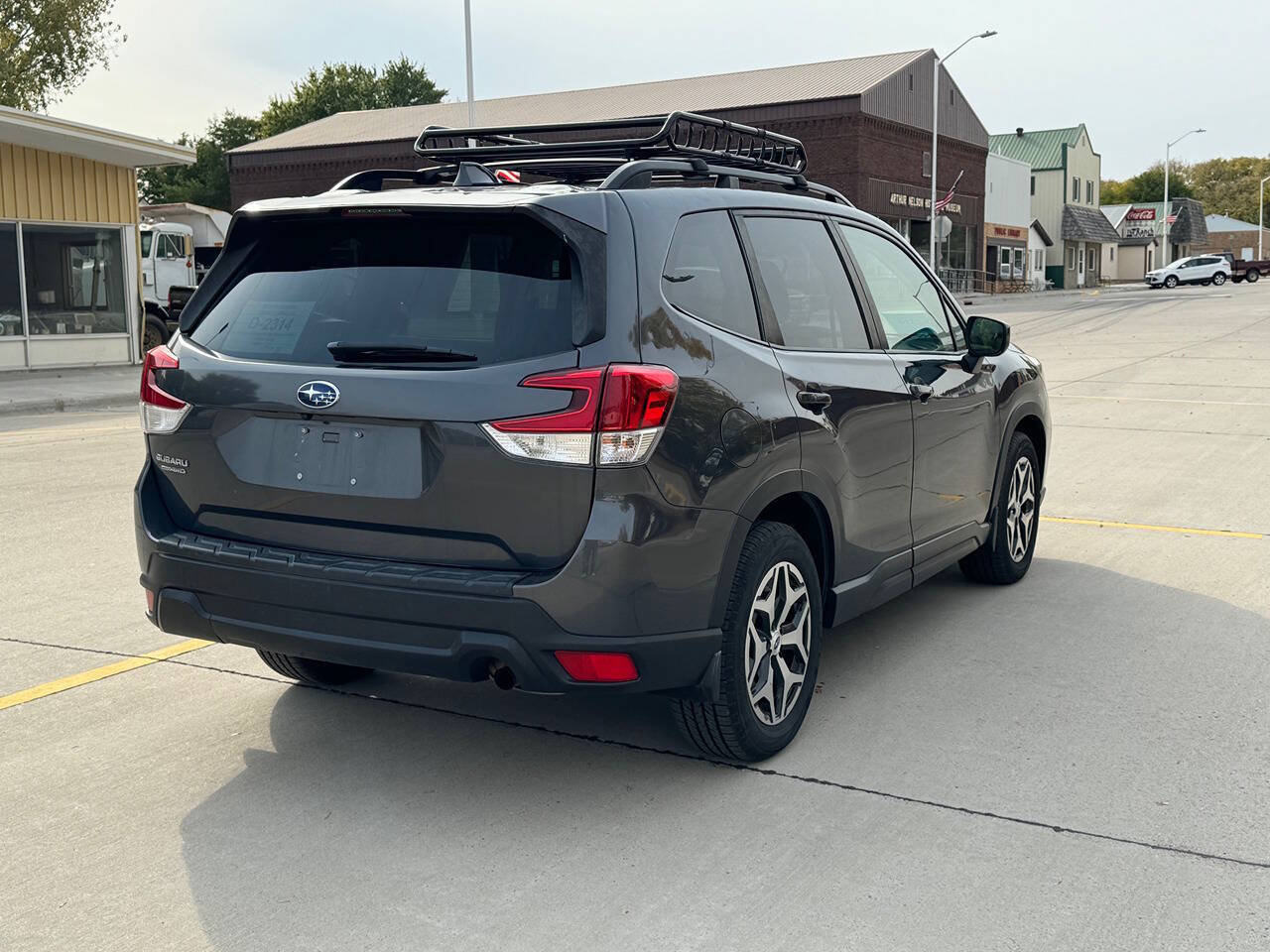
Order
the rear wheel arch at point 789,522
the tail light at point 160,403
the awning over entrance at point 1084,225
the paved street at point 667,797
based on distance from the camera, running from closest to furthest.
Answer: the paved street at point 667,797, the rear wheel arch at point 789,522, the tail light at point 160,403, the awning over entrance at point 1084,225

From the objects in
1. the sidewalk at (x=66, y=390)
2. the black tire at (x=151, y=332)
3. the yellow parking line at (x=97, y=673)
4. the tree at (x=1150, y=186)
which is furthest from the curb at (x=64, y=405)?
the tree at (x=1150, y=186)

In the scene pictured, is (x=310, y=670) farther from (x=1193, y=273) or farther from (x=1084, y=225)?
(x=1084, y=225)

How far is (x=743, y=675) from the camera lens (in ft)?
13.4

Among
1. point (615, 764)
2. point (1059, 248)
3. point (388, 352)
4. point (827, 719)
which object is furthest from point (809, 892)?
point (1059, 248)

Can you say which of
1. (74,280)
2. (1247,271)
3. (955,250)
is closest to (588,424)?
(74,280)

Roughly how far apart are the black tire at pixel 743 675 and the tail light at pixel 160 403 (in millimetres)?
1800

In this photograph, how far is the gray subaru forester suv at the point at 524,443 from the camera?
3643 millimetres

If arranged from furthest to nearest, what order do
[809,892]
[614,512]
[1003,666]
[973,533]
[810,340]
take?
[973,533] → [1003,666] → [810,340] → [614,512] → [809,892]

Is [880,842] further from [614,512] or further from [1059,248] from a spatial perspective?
[1059,248]

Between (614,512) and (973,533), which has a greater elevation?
(614,512)

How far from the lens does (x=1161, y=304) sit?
45719 mm

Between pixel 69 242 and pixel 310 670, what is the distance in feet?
68.9

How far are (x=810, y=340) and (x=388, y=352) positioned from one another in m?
1.57

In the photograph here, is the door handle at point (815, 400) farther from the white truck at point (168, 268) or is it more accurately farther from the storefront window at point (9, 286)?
the white truck at point (168, 268)
